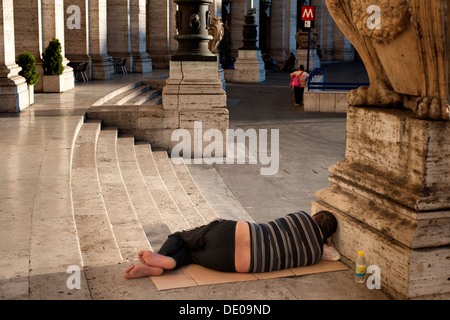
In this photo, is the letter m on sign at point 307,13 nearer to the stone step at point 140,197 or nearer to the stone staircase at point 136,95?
the stone staircase at point 136,95

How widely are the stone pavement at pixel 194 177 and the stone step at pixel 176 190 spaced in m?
0.44

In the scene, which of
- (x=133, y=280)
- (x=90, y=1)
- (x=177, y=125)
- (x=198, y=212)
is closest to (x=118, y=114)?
(x=177, y=125)

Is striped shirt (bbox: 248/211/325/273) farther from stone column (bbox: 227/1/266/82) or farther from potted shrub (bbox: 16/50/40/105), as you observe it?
stone column (bbox: 227/1/266/82)

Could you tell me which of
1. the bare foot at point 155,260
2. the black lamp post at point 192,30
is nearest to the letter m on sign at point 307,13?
the black lamp post at point 192,30

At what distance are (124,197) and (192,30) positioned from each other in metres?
6.18

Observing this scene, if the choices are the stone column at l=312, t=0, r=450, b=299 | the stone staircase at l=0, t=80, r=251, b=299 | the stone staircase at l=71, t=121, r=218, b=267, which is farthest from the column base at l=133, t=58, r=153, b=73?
the stone column at l=312, t=0, r=450, b=299

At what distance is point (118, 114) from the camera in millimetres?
12734

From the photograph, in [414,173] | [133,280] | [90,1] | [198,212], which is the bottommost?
[198,212]

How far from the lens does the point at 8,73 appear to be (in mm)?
13531

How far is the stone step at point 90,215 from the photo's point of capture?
5090mm

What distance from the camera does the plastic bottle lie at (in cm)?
454

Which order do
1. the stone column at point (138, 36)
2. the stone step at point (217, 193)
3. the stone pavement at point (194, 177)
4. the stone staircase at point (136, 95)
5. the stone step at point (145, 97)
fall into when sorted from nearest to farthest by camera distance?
the stone pavement at point (194, 177), the stone step at point (217, 193), the stone staircase at point (136, 95), the stone step at point (145, 97), the stone column at point (138, 36)
